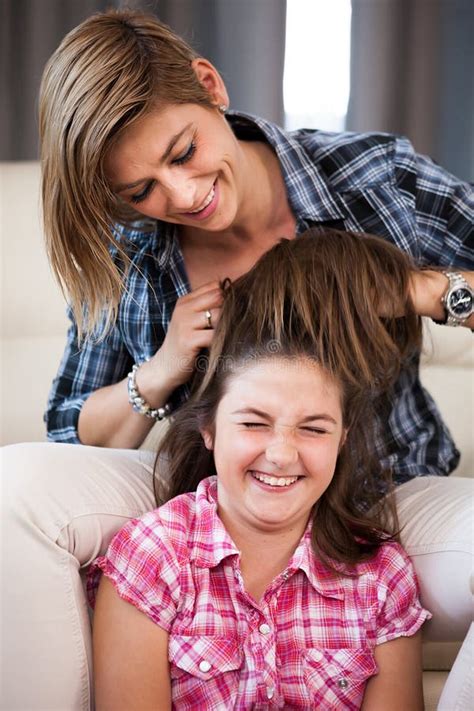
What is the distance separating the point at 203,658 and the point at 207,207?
61 cm

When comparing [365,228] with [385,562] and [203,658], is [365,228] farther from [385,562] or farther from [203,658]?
[203,658]

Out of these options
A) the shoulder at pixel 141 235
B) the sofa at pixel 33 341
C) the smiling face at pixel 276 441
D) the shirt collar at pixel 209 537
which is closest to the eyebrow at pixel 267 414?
the smiling face at pixel 276 441

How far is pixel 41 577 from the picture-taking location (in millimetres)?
1110

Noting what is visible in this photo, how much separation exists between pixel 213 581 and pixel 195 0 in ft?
6.49

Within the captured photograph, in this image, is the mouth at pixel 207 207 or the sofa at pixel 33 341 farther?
the sofa at pixel 33 341

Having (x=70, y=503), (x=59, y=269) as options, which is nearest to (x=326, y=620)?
(x=70, y=503)

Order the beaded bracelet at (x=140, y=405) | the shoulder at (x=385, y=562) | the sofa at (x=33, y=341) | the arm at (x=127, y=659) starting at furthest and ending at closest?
1. the sofa at (x=33, y=341)
2. the beaded bracelet at (x=140, y=405)
3. the shoulder at (x=385, y=562)
4. the arm at (x=127, y=659)

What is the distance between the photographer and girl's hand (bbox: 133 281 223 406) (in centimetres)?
133

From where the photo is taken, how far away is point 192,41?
8.73 ft

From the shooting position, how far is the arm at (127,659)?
3.64 ft

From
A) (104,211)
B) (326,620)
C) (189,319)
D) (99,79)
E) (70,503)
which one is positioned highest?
(99,79)

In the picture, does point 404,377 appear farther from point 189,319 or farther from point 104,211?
point 104,211

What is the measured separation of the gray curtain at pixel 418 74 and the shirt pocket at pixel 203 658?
6.40ft

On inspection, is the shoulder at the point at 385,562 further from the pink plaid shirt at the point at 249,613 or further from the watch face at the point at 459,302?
the watch face at the point at 459,302
